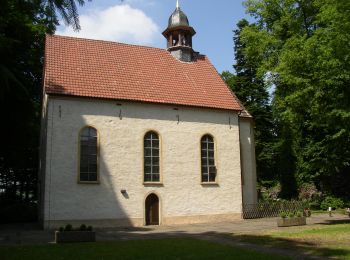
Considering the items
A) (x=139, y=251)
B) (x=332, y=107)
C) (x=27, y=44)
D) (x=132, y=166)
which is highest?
(x=27, y=44)

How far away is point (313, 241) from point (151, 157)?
11.3m


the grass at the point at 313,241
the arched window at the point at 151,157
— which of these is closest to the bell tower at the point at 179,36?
the arched window at the point at 151,157

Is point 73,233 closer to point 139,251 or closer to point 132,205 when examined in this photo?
point 139,251

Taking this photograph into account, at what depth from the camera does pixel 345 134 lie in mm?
19062

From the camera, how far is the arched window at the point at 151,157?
2238cm

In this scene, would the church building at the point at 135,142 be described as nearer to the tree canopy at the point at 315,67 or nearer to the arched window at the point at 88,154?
the arched window at the point at 88,154

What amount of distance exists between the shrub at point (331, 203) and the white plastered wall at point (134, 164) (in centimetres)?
1027

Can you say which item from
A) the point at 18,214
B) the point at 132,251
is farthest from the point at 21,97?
the point at 132,251

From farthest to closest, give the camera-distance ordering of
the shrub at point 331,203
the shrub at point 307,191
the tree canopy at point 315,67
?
1. the shrub at point 307,191
2. the shrub at point 331,203
3. the tree canopy at point 315,67

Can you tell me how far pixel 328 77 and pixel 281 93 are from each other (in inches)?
282

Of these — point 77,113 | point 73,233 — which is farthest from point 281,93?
point 73,233

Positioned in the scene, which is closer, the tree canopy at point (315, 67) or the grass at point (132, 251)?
the grass at point (132, 251)

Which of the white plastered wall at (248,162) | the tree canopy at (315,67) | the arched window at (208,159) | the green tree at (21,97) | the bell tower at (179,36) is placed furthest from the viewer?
the bell tower at (179,36)

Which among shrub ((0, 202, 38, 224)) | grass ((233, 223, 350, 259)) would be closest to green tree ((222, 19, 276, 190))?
shrub ((0, 202, 38, 224))
